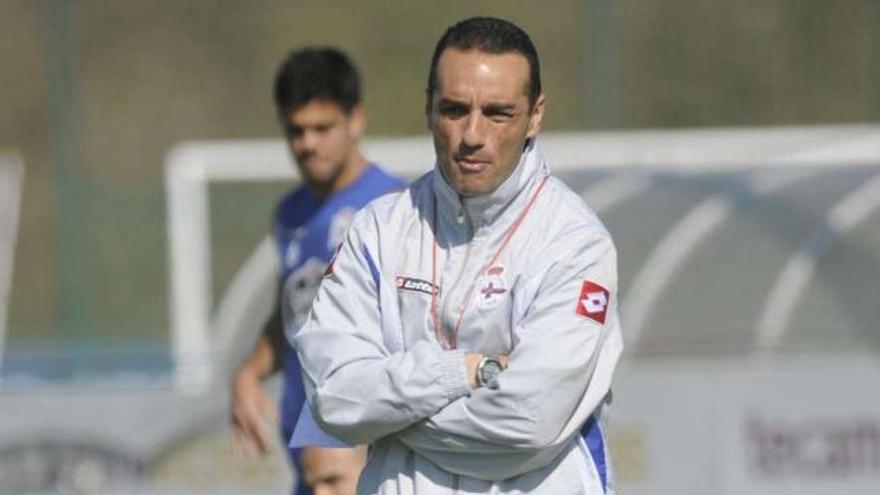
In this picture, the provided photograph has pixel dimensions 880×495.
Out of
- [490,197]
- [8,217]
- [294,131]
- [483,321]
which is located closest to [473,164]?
[490,197]

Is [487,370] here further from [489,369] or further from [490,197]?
[490,197]

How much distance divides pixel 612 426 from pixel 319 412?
16.2 feet

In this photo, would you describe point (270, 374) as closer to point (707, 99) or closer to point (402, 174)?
point (402, 174)

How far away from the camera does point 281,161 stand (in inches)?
471

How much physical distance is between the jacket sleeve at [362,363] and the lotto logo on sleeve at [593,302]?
0.24 m

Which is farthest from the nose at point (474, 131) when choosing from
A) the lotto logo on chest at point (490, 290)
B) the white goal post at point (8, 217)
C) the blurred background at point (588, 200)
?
the white goal post at point (8, 217)

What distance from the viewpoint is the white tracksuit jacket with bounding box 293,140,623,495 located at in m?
3.84

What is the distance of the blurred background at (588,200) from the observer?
8938 mm

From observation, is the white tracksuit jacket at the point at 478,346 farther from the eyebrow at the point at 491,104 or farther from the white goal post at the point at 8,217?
the white goal post at the point at 8,217

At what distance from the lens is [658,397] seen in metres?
8.91

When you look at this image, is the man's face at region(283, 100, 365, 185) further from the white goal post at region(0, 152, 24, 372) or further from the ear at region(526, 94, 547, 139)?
the white goal post at region(0, 152, 24, 372)

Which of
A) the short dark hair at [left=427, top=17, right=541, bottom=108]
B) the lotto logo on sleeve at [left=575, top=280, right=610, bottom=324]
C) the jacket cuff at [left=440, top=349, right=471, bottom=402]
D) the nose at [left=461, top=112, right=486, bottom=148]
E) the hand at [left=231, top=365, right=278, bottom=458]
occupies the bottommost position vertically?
the hand at [left=231, top=365, right=278, bottom=458]

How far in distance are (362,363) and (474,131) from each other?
47cm

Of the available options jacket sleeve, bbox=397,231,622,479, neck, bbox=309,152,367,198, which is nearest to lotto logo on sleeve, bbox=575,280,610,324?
jacket sleeve, bbox=397,231,622,479
